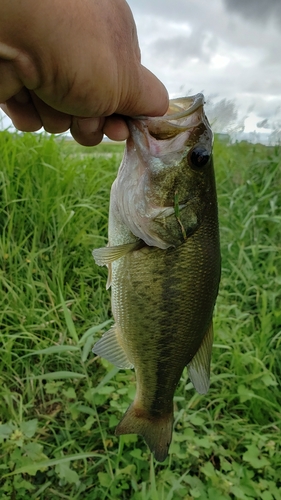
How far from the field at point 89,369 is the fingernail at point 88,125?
1.03 metres

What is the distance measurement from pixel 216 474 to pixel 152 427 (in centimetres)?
72

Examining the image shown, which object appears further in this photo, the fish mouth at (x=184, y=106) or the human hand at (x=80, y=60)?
the fish mouth at (x=184, y=106)

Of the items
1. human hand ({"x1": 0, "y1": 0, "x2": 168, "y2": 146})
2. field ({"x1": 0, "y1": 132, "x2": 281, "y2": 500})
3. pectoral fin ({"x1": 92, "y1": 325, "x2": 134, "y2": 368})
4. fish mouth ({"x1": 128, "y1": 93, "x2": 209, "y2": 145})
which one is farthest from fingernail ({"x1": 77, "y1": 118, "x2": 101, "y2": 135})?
field ({"x1": 0, "y1": 132, "x2": 281, "y2": 500})

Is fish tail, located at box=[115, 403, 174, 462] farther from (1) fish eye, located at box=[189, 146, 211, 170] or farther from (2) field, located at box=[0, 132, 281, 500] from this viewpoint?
(1) fish eye, located at box=[189, 146, 211, 170]

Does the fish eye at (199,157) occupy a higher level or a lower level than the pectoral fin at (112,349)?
higher

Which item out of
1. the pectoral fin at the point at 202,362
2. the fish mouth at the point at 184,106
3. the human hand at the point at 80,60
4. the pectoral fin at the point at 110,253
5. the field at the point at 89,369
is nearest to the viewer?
the human hand at the point at 80,60

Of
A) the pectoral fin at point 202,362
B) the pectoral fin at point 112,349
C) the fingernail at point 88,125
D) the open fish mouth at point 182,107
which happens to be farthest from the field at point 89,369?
the open fish mouth at point 182,107

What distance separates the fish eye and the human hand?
0.52 ft

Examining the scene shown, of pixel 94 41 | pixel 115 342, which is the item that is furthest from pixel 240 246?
pixel 94 41

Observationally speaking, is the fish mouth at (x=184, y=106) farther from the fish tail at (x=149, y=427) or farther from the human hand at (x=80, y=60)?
the fish tail at (x=149, y=427)

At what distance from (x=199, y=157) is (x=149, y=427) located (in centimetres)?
102

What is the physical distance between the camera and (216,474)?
7.02 feet

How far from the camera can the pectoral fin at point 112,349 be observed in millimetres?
1618

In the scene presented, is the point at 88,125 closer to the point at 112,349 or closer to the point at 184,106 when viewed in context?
the point at 184,106
